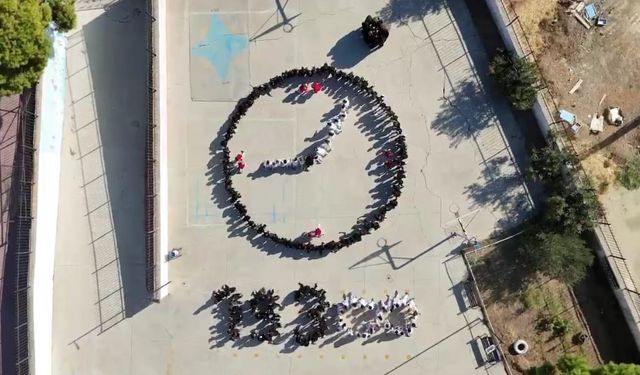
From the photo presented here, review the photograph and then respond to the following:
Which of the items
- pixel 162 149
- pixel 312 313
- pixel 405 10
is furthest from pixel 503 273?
pixel 162 149

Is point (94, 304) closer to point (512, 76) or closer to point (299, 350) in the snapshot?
point (299, 350)

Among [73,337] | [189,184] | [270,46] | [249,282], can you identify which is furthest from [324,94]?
[73,337]

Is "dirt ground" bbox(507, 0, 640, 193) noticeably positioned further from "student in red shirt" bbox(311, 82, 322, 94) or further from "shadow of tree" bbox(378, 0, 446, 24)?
"student in red shirt" bbox(311, 82, 322, 94)

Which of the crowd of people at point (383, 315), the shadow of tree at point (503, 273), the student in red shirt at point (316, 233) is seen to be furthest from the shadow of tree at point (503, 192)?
the student in red shirt at point (316, 233)

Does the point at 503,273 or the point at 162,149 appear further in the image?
the point at 503,273

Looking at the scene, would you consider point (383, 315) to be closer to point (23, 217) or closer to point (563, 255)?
point (563, 255)

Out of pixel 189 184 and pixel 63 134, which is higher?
pixel 63 134

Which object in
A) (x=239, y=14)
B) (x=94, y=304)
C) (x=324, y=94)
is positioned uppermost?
(x=239, y=14)

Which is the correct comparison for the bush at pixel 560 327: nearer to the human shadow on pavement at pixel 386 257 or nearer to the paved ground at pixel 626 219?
the paved ground at pixel 626 219
